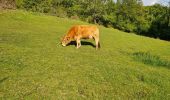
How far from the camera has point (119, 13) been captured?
7550cm

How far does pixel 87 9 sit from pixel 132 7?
986 centimetres

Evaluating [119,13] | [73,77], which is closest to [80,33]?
[73,77]

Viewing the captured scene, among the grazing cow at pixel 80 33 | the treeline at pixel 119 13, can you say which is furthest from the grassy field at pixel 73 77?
the treeline at pixel 119 13

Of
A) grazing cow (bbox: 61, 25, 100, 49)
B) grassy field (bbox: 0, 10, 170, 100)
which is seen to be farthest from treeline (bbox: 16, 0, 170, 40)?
grassy field (bbox: 0, 10, 170, 100)

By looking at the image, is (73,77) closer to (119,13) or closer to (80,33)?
(80,33)

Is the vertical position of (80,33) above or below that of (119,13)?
above

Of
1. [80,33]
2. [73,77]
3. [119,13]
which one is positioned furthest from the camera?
[119,13]

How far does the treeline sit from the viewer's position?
67938mm

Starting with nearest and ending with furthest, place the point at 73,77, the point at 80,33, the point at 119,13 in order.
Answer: the point at 73,77 < the point at 80,33 < the point at 119,13

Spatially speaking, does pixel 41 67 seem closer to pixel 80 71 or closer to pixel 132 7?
pixel 80 71

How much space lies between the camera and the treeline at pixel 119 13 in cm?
6794

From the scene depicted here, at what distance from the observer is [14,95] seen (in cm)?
1108

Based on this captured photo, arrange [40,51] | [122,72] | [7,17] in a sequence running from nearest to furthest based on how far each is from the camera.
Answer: [122,72]
[40,51]
[7,17]

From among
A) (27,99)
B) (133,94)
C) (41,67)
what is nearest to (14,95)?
(27,99)
